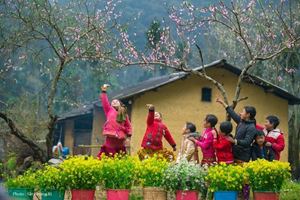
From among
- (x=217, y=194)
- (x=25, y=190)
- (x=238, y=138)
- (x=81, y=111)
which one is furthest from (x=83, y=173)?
(x=81, y=111)

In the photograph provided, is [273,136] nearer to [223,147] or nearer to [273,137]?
[273,137]

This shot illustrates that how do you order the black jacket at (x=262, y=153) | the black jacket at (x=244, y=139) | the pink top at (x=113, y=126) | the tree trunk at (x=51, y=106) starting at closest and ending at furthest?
the black jacket at (x=244, y=139), the black jacket at (x=262, y=153), the pink top at (x=113, y=126), the tree trunk at (x=51, y=106)

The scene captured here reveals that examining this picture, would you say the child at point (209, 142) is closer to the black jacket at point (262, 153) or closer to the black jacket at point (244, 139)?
the black jacket at point (244, 139)

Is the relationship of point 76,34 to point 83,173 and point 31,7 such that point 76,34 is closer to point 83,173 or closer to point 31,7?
point 31,7

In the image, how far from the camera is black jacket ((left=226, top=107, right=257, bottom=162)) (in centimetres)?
978

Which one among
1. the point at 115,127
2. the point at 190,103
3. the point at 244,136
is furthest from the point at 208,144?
the point at 190,103

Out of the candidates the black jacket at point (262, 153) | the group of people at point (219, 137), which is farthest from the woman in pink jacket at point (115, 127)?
the black jacket at point (262, 153)

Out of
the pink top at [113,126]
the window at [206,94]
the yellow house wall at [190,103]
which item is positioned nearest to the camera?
the pink top at [113,126]

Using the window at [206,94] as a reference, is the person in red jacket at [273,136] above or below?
below

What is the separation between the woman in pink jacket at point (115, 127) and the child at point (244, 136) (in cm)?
221

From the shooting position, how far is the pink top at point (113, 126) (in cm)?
1119

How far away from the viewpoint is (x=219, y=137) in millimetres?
10078

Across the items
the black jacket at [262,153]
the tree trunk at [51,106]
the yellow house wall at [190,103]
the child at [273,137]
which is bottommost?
the black jacket at [262,153]

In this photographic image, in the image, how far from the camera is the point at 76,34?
16.8 meters
